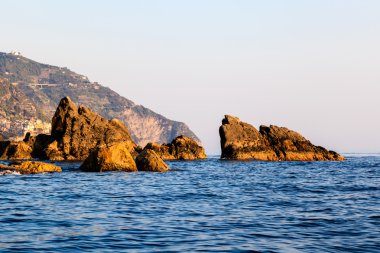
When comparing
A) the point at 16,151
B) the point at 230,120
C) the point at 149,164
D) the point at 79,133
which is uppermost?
the point at 230,120

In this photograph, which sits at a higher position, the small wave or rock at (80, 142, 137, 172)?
rock at (80, 142, 137, 172)

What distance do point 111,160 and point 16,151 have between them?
62.9 meters

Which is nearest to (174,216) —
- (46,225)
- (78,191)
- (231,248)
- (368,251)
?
(46,225)

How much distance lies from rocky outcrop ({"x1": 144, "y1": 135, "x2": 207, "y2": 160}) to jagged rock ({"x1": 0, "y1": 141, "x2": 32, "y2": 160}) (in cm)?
2596

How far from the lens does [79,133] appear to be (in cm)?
10638

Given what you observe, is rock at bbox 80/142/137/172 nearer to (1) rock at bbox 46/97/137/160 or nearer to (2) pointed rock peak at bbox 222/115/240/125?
(1) rock at bbox 46/97/137/160

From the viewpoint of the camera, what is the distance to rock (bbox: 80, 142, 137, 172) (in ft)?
165

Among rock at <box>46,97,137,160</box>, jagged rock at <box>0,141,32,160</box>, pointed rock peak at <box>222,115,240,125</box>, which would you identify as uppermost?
pointed rock peak at <box>222,115,240,125</box>

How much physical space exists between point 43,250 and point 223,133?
102 m

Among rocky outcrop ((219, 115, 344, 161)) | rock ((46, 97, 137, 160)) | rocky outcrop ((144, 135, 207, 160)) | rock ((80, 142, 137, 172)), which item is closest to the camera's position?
rock ((80, 142, 137, 172))

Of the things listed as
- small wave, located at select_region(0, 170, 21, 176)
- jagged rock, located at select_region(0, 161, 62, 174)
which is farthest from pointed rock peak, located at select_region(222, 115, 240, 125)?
small wave, located at select_region(0, 170, 21, 176)

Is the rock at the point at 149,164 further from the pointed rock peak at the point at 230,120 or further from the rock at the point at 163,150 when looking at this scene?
the pointed rock peak at the point at 230,120

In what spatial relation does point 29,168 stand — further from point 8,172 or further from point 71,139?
point 71,139

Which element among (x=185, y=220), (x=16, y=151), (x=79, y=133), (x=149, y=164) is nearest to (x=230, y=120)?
(x=79, y=133)
